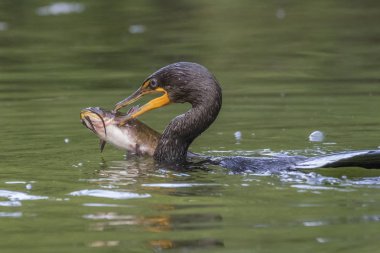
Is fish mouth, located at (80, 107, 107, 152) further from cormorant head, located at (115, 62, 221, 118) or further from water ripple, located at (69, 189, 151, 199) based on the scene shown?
water ripple, located at (69, 189, 151, 199)

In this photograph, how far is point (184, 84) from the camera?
29.3 ft

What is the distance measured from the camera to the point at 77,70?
14.8 metres

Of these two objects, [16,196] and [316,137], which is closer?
[16,196]

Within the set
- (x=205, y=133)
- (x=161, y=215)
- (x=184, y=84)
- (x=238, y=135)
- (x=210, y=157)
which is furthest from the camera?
→ (x=205, y=133)

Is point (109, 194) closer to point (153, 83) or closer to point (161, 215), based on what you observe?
point (161, 215)

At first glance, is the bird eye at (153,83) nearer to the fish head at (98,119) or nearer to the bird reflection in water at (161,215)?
the fish head at (98,119)

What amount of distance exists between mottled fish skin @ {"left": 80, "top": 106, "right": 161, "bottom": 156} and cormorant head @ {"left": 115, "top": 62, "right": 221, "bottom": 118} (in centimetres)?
10

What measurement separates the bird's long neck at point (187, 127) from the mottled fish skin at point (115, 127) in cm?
21

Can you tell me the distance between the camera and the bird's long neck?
29.2 ft

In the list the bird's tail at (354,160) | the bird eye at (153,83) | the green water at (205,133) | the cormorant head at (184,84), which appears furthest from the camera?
the bird eye at (153,83)

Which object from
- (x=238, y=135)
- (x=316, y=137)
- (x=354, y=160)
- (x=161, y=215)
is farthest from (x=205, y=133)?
(x=161, y=215)

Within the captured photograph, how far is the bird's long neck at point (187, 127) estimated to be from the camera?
890cm

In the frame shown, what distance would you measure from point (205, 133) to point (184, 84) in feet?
5.60

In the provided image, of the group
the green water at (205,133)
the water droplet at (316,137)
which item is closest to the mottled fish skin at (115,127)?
the green water at (205,133)
